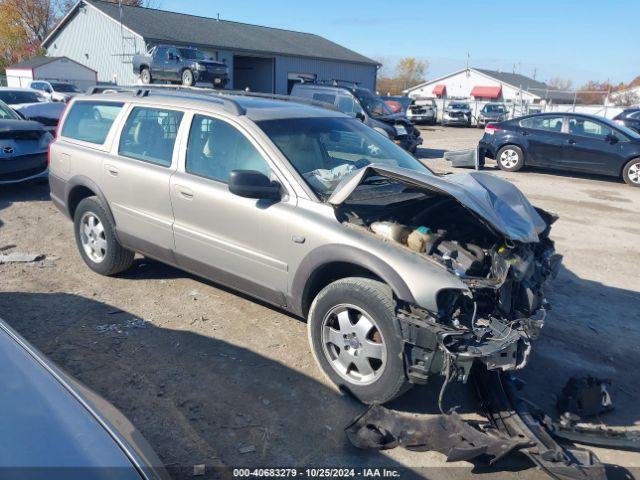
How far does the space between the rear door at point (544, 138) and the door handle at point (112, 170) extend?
11422mm

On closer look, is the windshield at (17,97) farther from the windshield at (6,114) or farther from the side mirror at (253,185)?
the side mirror at (253,185)

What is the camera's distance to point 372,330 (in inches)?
131

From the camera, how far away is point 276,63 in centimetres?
3650

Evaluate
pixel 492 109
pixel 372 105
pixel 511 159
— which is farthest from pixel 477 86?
pixel 511 159

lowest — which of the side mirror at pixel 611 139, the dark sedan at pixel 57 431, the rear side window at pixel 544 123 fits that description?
the dark sedan at pixel 57 431

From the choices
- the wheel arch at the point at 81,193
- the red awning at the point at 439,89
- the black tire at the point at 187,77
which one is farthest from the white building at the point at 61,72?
the red awning at the point at 439,89

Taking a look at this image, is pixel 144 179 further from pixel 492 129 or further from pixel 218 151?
pixel 492 129

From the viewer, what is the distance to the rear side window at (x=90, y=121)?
5130 mm

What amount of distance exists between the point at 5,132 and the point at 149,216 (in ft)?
17.1

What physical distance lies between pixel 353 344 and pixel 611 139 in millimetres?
11658

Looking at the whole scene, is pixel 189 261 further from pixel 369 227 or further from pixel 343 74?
pixel 343 74

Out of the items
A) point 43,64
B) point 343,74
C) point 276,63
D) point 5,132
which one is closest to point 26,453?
point 5,132

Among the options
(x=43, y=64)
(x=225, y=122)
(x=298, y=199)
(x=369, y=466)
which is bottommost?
(x=369, y=466)

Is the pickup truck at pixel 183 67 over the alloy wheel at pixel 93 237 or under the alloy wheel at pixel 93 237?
over
